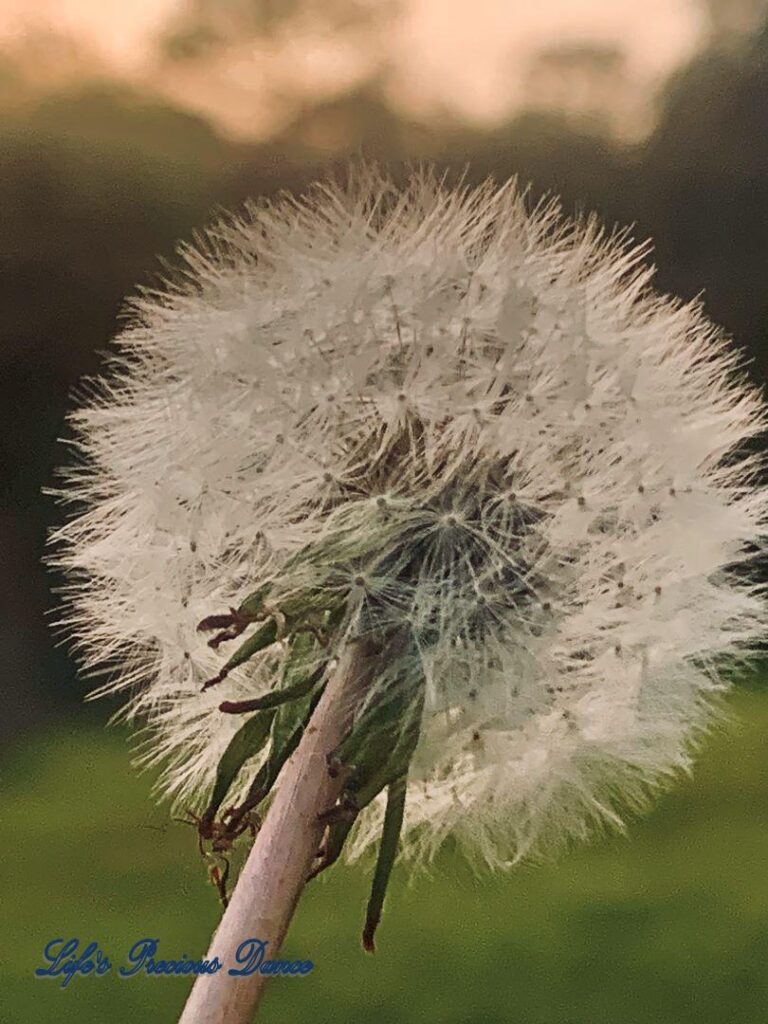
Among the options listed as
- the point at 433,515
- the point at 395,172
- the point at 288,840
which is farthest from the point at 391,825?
the point at 395,172

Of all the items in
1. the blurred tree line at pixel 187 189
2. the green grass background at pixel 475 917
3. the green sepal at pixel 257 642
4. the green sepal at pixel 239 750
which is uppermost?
the blurred tree line at pixel 187 189

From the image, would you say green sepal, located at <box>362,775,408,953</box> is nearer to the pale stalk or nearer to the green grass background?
the pale stalk

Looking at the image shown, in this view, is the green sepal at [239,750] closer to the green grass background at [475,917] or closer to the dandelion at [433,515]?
the dandelion at [433,515]

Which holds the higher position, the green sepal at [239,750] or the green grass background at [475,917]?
the green sepal at [239,750]

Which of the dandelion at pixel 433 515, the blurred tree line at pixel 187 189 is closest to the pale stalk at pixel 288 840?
the dandelion at pixel 433 515

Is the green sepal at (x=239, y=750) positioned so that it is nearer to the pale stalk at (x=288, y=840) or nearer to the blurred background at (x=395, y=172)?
the pale stalk at (x=288, y=840)

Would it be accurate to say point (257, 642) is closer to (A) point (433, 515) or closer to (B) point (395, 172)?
(A) point (433, 515)

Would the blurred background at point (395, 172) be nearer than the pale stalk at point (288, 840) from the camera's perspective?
No
